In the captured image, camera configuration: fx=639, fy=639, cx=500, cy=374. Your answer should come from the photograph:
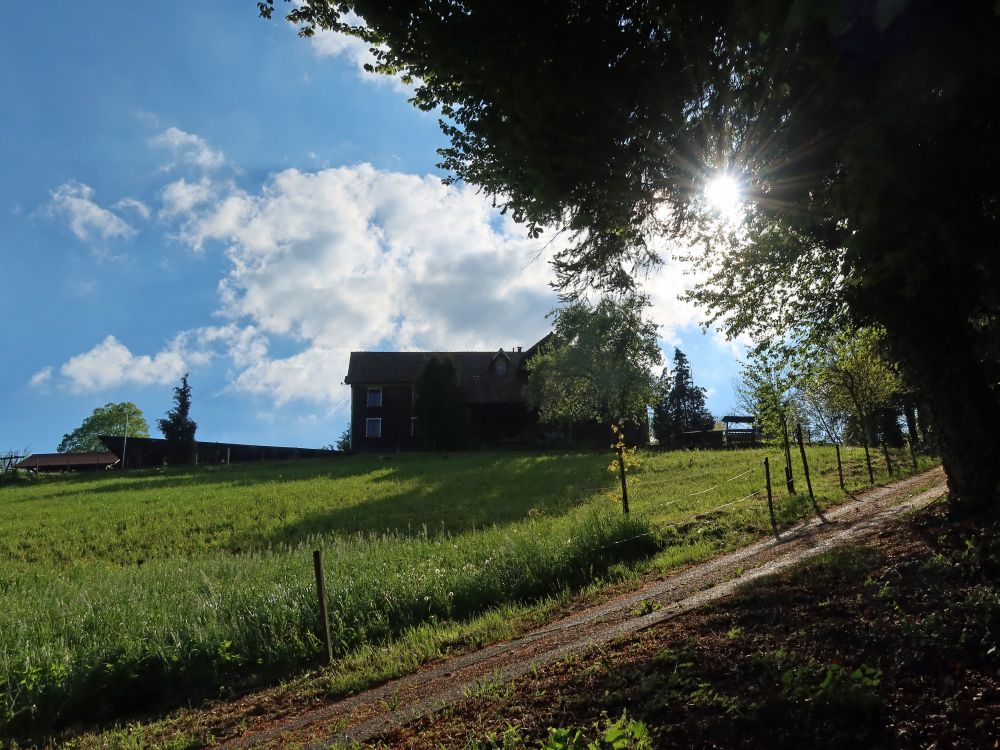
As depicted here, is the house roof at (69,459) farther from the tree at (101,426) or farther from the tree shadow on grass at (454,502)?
the tree shadow on grass at (454,502)

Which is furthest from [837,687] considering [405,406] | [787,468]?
[405,406]

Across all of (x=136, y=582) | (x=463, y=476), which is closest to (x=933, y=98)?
(x=136, y=582)

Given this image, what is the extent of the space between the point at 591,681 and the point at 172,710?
5.49 m

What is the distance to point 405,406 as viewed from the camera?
52469mm

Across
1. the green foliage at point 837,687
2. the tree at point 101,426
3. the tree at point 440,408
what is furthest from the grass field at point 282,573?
the tree at point 101,426

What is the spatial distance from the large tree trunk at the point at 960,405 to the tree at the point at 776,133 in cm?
2

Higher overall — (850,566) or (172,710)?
(850,566)

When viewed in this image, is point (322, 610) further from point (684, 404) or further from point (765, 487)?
point (684, 404)

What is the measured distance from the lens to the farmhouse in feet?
169

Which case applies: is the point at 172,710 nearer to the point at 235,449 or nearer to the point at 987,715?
the point at 987,715

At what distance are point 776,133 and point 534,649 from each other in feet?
20.6

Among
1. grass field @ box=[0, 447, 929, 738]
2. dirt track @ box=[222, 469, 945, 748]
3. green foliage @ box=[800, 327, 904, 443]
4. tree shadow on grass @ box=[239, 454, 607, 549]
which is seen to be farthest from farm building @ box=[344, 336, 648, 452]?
dirt track @ box=[222, 469, 945, 748]

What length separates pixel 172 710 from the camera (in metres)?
7.46

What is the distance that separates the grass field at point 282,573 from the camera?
7883 mm
